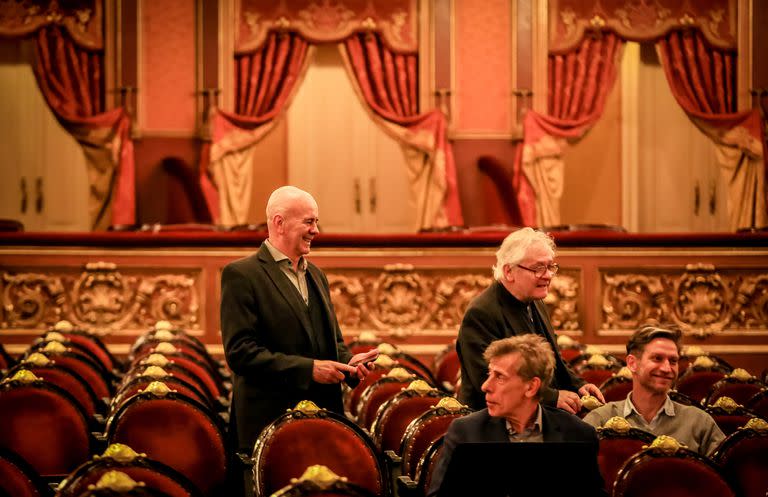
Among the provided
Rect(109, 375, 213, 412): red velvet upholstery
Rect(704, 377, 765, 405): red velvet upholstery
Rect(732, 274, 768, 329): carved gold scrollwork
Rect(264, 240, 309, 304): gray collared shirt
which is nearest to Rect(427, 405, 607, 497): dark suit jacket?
Rect(264, 240, 309, 304): gray collared shirt

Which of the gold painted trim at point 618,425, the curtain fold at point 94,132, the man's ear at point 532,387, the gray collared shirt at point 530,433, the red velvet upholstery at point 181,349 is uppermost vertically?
the curtain fold at point 94,132

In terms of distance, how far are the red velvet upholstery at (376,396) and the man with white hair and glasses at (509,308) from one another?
0.96 meters

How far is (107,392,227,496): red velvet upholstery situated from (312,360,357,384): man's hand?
0.51 metres

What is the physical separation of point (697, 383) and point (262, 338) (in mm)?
2650

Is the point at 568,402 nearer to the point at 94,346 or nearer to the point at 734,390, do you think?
the point at 734,390

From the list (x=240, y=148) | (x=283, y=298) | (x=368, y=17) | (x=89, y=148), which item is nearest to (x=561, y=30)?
(x=368, y=17)

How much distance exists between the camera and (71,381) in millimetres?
4656

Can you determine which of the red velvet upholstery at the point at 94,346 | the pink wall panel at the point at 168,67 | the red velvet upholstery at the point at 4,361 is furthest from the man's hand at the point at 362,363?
the pink wall panel at the point at 168,67

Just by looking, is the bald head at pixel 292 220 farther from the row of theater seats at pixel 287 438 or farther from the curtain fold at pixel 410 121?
the curtain fold at pixel 410 121

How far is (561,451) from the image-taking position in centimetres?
247

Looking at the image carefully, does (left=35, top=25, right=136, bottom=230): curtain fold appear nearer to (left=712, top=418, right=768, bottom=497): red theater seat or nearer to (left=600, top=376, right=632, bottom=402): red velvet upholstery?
(left=600, top=376, right=632, bottom=402): red velvet upholstery

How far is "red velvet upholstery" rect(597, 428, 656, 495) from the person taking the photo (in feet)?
11.3

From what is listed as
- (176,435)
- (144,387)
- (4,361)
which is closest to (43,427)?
(144,387)

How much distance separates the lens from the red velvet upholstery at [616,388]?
15.8ft
